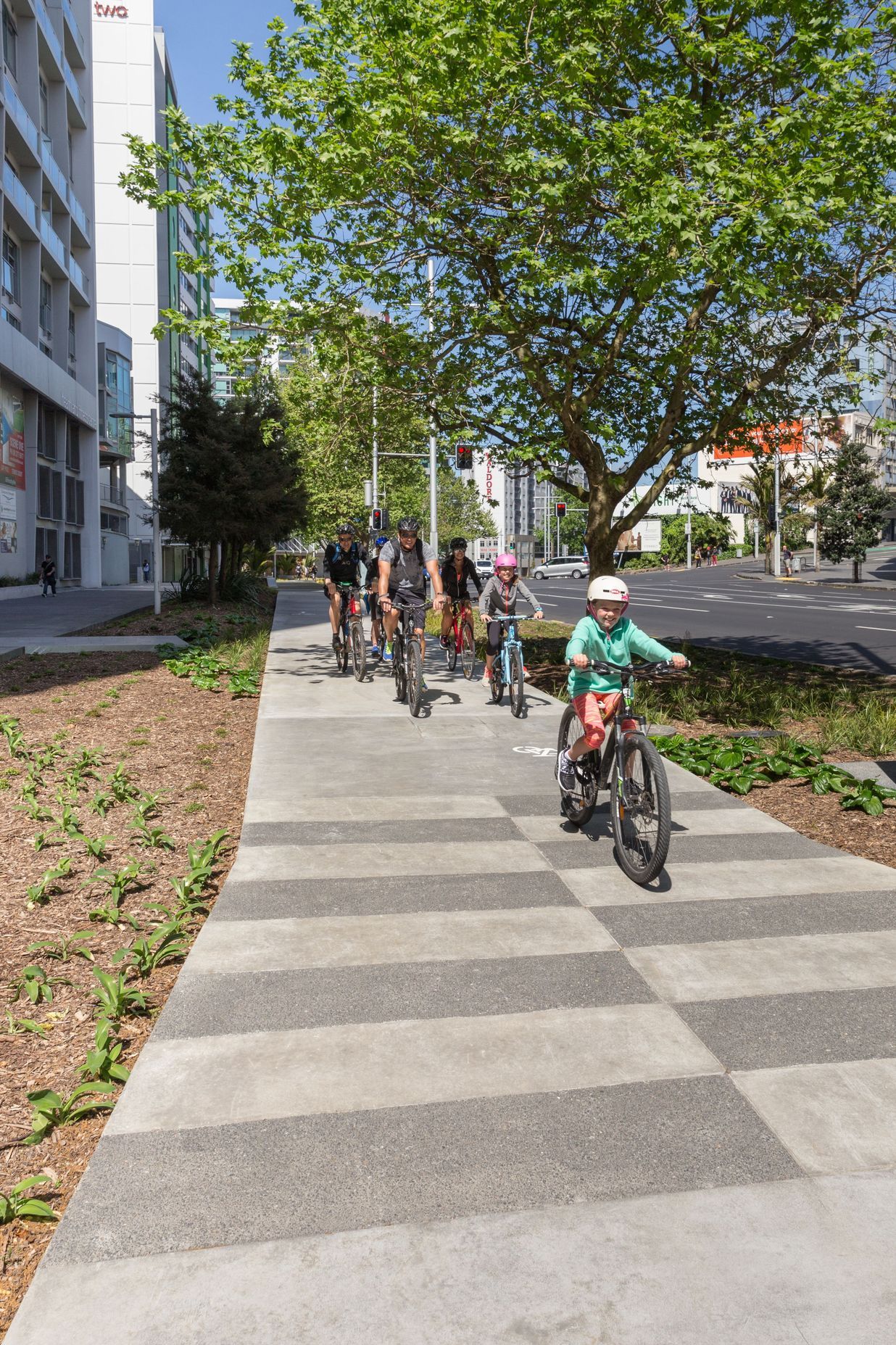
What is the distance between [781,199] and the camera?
8953 mm

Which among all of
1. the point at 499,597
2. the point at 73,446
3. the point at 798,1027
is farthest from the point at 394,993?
the point at 73,446

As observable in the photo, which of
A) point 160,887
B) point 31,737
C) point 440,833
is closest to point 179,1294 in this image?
point 160,887

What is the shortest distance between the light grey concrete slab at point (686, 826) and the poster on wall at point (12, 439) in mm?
35443

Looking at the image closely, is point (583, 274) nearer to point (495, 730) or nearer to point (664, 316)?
point (664, 316)

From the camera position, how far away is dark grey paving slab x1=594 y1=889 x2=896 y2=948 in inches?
188

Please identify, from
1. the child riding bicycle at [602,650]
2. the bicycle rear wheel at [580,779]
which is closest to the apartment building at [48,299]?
the bicycle rear wheel at [580,779]

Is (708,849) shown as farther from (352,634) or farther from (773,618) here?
(773,618)

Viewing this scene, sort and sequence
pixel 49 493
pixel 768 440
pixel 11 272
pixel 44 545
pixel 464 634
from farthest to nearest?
pixel 49 493, pixel 44 545, pixel 11 272, pixel 768 440, pixel 464 634

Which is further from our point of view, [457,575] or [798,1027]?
[457,575]

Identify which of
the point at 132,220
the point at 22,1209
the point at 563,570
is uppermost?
the point at 132,220

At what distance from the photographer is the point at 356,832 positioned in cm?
641

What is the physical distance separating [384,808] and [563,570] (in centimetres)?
6516

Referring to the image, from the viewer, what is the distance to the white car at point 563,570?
233 ft

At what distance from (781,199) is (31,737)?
7.38 m
